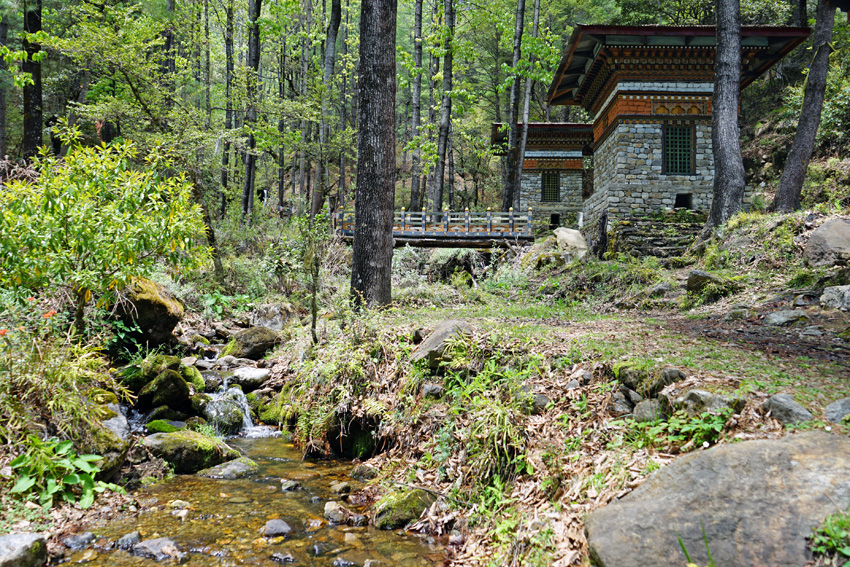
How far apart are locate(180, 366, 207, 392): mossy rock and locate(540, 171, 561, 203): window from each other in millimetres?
24579

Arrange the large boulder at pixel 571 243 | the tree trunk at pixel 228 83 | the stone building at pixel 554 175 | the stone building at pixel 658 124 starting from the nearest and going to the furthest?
the large boulder at pixel 571 243 → the stone building at pixel 658 124 → the tree trunk at pixel 228 83 → the stone building at pixel 554 175

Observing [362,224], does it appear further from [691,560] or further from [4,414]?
[691,560]

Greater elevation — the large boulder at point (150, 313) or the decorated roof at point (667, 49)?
the decorated roof at point (667, 49)

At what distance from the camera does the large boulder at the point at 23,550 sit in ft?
10.6

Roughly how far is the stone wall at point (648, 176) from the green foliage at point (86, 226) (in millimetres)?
15772

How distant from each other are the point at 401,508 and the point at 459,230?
16647 mm

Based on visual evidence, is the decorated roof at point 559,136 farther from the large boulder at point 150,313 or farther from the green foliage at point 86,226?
the green foliage at point 86,226

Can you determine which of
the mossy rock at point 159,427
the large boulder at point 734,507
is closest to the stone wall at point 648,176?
the mossy rock at point 159,427

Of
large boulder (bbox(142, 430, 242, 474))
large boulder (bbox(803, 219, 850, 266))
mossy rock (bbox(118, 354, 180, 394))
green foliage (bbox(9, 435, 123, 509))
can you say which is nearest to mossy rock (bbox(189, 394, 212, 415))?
mossy rock (bbox(118, 354, 180, 394))

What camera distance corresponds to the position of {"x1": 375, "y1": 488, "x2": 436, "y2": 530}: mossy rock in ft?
13.9

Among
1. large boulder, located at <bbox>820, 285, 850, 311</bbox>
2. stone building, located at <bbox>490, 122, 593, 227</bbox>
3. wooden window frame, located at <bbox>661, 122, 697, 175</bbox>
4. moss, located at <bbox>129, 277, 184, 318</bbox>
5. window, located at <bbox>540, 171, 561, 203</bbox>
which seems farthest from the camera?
window, located at <bbox>540, 171, 561, 203</bbox>

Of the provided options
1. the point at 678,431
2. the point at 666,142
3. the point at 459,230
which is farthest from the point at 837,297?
the point at 459,230

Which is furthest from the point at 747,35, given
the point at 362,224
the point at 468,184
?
the point at 468,184

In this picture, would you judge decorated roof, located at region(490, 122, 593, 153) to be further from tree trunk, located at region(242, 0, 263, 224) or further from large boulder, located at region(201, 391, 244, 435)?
large boulder, located at region(201, 391, 244, 435)
